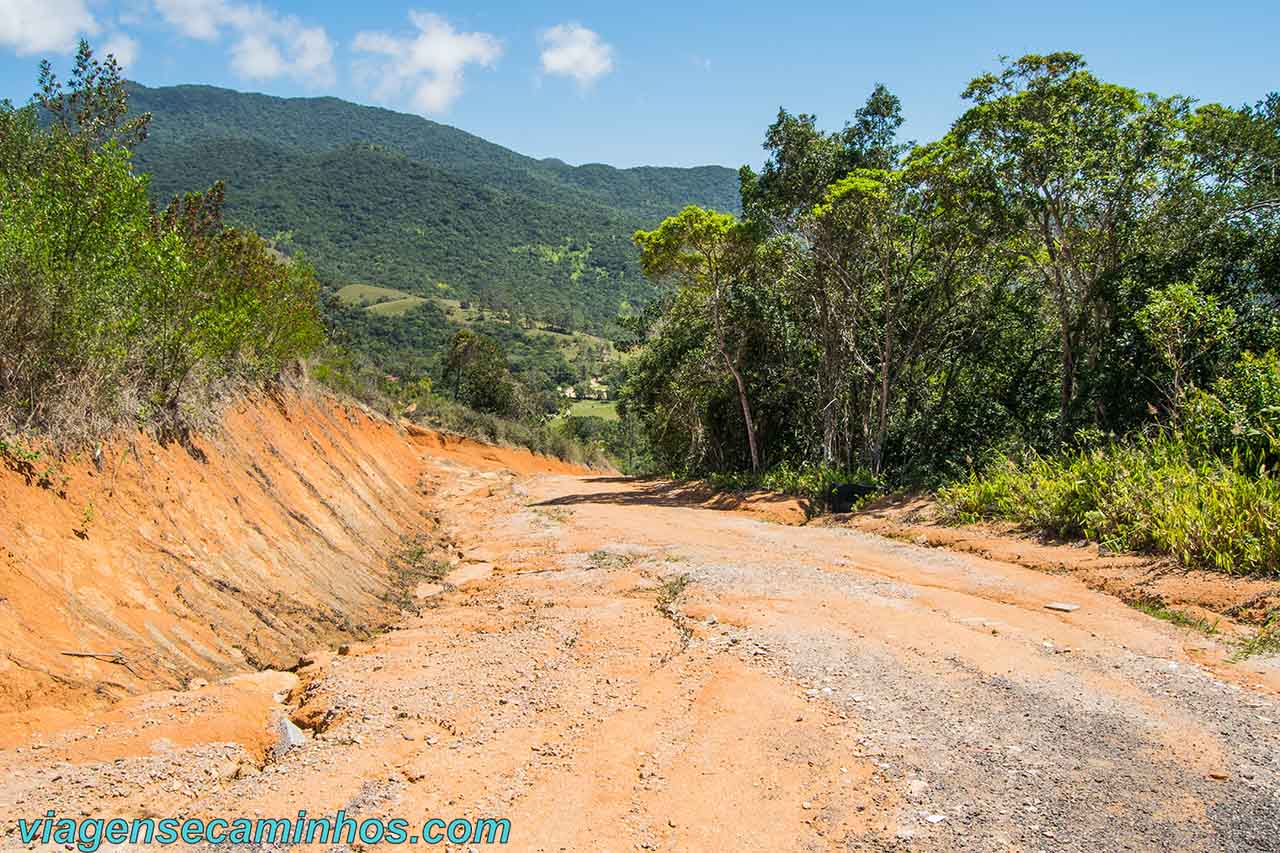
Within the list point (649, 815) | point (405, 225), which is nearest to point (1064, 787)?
point (649, 815)

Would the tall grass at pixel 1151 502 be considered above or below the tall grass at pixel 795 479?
above

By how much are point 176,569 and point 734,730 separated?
14.5 ft

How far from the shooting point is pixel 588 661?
5.27m

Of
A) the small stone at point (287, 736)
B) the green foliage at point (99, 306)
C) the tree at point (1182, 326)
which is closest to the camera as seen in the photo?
the small stone at point (287, 736)

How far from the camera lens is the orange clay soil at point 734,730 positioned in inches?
125

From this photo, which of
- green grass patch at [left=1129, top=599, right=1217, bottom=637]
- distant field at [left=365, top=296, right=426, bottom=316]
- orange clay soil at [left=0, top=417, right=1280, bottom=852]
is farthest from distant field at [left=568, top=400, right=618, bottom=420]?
orange clay soil at [left=0, top=417, right=1280, bottom=852]

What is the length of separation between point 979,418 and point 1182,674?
11.7m

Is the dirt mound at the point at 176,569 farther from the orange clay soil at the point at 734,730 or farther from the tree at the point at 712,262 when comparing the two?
the tree at the point at 712,262

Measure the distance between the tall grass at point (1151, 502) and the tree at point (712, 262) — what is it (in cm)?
808

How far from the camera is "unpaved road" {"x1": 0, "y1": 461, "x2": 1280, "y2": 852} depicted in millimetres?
3172

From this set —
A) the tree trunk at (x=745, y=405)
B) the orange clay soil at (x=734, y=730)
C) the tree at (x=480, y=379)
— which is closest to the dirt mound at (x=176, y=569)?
the orange clay soil at (x=734, y=730)

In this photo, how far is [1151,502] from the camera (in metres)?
8.18

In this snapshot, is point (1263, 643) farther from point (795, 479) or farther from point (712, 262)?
point (712, 262)

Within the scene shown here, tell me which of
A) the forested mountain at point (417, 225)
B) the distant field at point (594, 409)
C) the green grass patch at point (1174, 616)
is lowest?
the distant field at point (594, 409)
